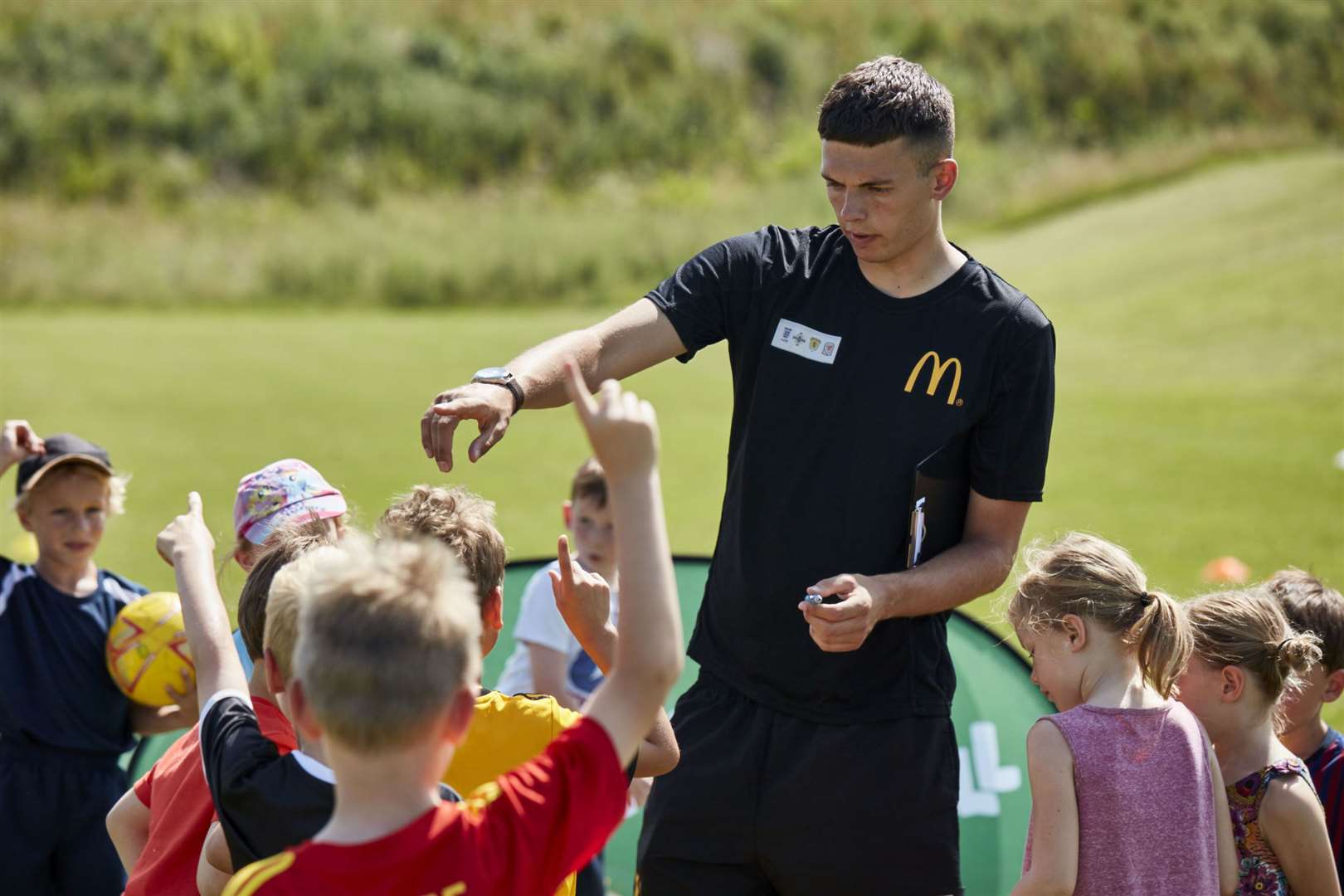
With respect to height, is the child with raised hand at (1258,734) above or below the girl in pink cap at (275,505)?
below

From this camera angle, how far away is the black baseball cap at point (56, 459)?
379 centimetres

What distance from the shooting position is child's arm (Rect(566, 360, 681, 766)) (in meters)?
1.80

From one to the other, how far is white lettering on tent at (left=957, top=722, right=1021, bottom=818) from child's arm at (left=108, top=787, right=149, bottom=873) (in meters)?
2.48

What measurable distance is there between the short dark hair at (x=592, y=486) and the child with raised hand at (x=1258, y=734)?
180cm

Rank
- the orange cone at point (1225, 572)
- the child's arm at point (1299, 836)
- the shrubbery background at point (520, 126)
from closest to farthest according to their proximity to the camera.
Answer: the child's arm at point (1299, 836) < the orange cone at point (1225, 572) < the shrubbery background at point (520, 126)

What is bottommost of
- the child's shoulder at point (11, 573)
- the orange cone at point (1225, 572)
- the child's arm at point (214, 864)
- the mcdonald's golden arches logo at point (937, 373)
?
the orange cone at point (1225, 572)

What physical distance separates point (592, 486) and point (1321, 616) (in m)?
1.99

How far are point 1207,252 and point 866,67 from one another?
1899cm

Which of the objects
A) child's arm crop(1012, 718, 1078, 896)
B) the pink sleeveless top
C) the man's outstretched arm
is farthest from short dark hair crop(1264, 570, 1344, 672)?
the man's outstretched arm

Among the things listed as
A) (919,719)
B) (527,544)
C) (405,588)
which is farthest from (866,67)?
(527,544)

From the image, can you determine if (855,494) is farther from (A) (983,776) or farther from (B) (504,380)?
(A) (983,776)

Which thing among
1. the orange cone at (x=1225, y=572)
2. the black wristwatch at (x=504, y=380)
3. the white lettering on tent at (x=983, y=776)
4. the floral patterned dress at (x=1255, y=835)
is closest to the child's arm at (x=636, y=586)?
the black wristwatch at (x=504, y=380)

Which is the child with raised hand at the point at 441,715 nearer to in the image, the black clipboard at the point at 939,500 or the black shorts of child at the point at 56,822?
the black clipboard at the point at 939,500

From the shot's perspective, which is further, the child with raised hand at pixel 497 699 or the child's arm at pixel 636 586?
the child with raised hand at pixel 497 699
